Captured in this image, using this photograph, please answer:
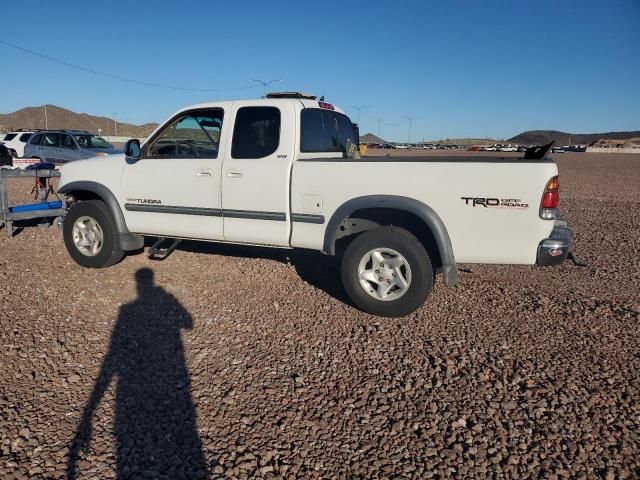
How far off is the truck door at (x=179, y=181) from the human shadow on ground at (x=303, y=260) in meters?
1.27

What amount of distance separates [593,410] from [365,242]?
2218 mm

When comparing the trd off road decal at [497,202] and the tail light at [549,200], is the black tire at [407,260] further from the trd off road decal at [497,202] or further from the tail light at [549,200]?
the tail light at [549,200]

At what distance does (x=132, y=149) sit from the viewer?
218 inches

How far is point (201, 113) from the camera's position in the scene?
5426 millimetres

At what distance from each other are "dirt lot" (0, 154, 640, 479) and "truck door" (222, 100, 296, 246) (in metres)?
0.74

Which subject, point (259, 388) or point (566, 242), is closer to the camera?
point (259, 388)

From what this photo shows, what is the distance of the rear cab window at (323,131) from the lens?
5.15 meters

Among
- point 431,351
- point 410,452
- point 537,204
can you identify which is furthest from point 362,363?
point 537,204

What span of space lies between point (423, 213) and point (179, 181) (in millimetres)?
2713

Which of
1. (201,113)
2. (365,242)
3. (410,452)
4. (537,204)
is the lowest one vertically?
(410,452)

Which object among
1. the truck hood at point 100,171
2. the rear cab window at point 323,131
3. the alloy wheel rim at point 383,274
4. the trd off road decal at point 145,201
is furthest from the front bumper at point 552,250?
the truck hood at point 100,171

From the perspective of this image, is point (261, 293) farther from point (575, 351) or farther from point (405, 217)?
point (575, 351)

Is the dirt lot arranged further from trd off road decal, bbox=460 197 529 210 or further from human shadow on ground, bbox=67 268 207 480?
trd off road decal, bbox=460 197 529 210

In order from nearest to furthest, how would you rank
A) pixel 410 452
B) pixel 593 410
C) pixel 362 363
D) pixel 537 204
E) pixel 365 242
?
pixel 410 452, pixel 593 410, pixel 362 363, pixel 537 204, pixel 365 242
